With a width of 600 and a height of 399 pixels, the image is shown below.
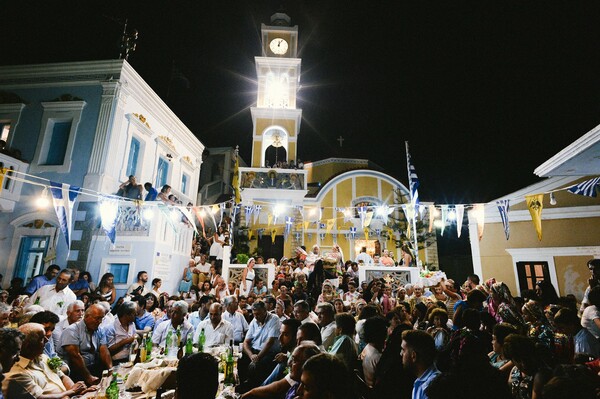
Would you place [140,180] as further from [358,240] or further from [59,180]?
[358,240]

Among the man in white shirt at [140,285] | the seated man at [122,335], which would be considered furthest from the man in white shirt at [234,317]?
the man in white shirt at [140,285]

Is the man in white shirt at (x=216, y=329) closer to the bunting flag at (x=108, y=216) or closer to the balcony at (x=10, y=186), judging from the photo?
the bunting flag at (x=108, y=216)

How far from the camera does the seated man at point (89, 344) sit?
4.02m

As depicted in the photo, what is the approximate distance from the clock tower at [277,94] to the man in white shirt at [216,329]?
15.3m

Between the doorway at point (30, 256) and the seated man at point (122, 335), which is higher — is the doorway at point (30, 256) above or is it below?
above

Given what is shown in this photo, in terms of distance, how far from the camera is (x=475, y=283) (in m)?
7.45

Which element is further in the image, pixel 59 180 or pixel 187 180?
pixel 187 180

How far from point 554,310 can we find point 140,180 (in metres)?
13.6

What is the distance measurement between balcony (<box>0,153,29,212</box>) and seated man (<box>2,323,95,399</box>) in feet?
34.5

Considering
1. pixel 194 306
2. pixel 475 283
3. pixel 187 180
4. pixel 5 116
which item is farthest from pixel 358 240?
pixel 5 116

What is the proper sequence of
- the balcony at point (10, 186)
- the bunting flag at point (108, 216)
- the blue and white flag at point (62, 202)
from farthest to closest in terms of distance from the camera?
the balcony at point (10, 186)
the bunting flag at point (108, 216)
the blue and white flag at point (62, 202)

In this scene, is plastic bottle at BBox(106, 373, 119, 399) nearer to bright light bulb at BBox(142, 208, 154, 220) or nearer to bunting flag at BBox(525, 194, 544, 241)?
bright light bulb at BBox(142, 208, 154, 220)

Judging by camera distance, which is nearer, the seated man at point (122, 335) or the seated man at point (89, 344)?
the seated man at point (89, 344)

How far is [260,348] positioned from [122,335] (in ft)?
7.27
